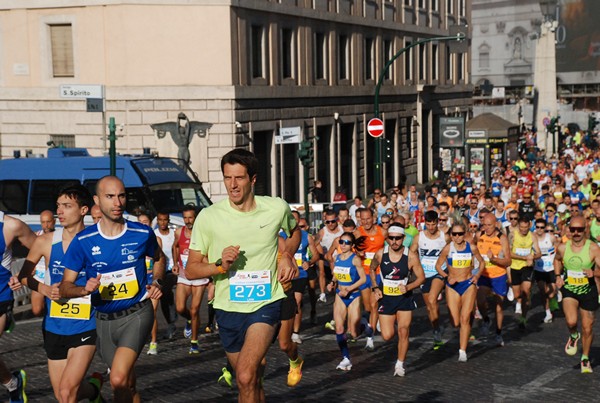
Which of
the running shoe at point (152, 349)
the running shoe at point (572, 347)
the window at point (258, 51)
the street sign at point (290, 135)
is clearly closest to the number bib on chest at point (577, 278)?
the running shoe at point (572, 347)

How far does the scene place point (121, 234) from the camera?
763cm

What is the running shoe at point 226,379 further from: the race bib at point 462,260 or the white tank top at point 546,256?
the white tank top at point 546,256

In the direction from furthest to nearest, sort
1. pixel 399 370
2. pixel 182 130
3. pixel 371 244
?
pixel 182 130 → pixel 371 244 → pixel 399 370

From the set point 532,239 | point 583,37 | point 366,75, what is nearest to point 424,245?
point 532,239

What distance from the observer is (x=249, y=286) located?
23.4 ft

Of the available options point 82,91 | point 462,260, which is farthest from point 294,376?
point 82,91

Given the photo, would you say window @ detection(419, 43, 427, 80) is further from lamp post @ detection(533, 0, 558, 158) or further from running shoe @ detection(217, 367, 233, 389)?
running shoe @ detection(217, 367, 233, 389)

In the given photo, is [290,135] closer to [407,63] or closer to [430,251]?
[430,251]

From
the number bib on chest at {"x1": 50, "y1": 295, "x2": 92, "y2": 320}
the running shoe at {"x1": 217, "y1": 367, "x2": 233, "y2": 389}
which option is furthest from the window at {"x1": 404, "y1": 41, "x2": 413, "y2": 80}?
the number bib on chest at {"x1": 50, "y1": 295, "x2": 92, "y2": 320}

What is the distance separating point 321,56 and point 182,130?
9.33 meters

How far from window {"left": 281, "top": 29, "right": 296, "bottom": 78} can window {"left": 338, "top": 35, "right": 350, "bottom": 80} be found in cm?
496

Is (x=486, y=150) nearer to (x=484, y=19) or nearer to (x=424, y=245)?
(x=424, y=245)

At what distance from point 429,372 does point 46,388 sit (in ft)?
14.0

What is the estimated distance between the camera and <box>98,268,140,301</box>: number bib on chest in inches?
298
